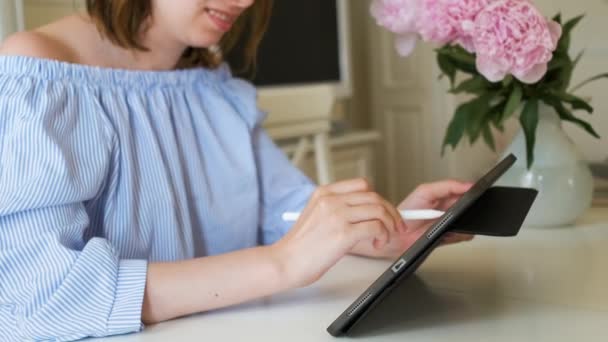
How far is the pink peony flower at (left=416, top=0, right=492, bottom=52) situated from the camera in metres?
1.02

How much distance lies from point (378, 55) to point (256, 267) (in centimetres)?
284

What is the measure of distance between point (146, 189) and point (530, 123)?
1.93 ft

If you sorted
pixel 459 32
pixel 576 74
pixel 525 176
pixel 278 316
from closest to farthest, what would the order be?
pixel 278 316 < pixel 459 32 < pixel 525 176 < pixel 576 74

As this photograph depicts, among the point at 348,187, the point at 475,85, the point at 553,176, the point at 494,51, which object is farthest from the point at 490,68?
the point at 348,187

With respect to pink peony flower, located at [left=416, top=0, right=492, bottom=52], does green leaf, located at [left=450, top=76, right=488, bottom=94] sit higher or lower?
lower

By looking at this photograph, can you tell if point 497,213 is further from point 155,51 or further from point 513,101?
point 155,51

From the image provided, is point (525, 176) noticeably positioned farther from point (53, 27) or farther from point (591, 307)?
point (53, 27)

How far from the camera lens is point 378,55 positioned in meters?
3.48

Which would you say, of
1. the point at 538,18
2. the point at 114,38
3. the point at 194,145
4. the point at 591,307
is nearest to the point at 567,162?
the point at 538,18

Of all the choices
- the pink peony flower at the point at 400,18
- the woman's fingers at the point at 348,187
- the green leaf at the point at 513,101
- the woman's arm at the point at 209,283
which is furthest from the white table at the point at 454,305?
the pink peony flower at the point at 400,18

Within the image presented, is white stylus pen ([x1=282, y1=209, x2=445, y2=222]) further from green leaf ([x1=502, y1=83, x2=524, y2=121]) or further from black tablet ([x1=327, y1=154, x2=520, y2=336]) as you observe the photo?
green leaf ([x1=502, y1=83, x2=524, y2=121])

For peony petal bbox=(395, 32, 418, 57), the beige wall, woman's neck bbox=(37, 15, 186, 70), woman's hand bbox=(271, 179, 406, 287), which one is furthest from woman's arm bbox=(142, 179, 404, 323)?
the beige wall

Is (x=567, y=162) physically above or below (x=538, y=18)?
below

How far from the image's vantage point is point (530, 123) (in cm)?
113
